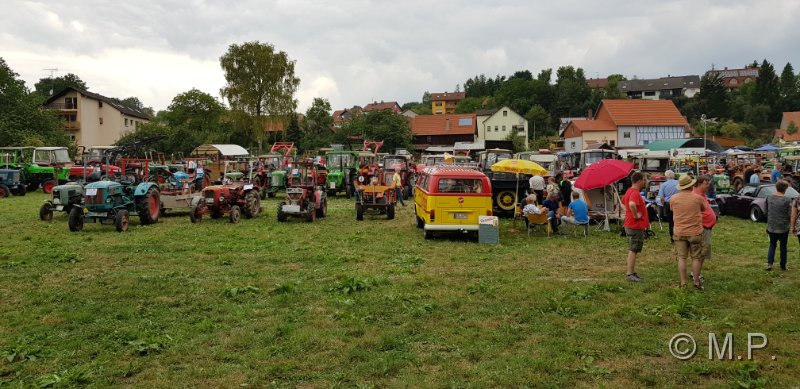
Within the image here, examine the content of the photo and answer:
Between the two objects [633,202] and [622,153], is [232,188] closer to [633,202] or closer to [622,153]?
[633,202]

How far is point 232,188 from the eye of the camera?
53.5ft

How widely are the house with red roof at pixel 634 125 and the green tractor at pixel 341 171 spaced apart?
38393 mm

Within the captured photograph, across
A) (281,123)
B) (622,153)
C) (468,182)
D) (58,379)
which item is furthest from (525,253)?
(281,123)

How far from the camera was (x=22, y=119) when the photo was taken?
1645 inches

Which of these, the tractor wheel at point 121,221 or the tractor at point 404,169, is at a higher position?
the tractor at point 404,169

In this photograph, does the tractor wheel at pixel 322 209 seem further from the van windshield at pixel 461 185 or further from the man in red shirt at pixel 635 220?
the man in red shirt at pixel 635 220

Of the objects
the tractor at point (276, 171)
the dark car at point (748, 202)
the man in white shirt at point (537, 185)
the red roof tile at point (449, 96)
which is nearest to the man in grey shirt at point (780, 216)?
the man in white shirt at point (537, 185)

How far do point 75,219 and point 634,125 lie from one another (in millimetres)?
55526

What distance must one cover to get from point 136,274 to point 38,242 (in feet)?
14.9

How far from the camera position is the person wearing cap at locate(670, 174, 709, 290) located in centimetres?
759

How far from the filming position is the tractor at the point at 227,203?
15.5 m

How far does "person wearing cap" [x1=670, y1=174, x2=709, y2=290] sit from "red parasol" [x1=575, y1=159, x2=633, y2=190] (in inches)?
216

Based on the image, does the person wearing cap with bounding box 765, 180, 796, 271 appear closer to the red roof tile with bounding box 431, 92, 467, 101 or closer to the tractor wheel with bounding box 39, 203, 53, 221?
the tractor wheel with bounding box 39, 203, 53, 221

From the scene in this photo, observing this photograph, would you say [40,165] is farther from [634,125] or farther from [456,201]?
[634,125]
